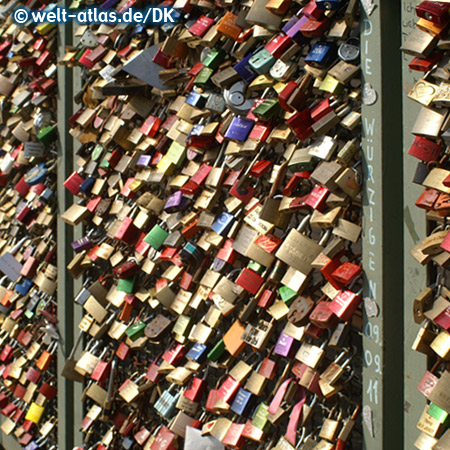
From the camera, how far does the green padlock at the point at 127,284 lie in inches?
92.4

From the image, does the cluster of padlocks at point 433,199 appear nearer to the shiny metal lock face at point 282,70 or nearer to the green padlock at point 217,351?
the shiny metal lock face at point 282,70

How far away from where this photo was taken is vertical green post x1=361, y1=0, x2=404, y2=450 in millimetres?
1591

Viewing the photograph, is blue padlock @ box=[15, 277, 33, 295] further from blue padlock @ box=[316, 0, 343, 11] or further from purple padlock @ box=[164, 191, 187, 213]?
blue padlock @ box=[316, 0, 343, 11]

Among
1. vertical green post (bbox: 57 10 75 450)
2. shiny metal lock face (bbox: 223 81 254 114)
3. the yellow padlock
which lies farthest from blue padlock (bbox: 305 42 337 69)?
the yellow padlock

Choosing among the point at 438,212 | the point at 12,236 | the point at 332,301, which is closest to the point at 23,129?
the point at 12,236

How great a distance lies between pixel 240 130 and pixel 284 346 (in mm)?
568

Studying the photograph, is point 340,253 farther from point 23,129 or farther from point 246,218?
point 23,129

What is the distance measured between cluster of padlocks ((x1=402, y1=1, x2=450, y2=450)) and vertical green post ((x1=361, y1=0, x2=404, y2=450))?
9 cm

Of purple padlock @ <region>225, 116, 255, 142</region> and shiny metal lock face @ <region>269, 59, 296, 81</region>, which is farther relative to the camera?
purple padlock @ <region>225, 116, 255, 142</region>

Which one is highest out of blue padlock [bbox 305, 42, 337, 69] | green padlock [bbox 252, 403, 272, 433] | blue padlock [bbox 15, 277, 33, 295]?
blue padlock [bbox 305, 42, 337, 69]

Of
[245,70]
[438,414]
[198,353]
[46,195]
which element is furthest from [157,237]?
[438,414]

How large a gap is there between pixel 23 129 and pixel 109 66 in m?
0.77

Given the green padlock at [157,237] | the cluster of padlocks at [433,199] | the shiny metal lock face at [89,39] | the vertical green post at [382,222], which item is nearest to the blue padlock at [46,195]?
the shiny metal lock face at [89,39]

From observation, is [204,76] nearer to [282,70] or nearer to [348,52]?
[282,70]
